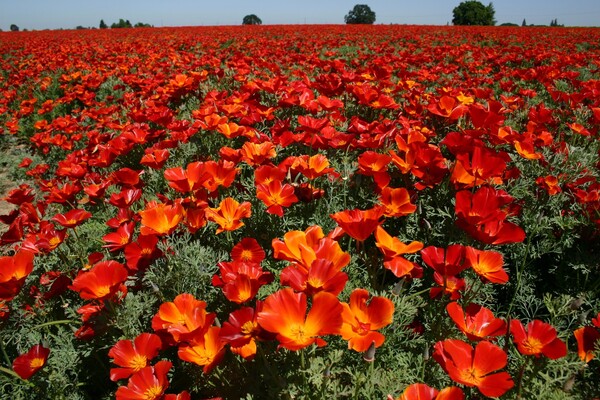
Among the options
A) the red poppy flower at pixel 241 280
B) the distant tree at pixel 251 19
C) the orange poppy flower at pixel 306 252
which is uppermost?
the distant tree at pixel 251 19

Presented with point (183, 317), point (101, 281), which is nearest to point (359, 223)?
point (183, 317)

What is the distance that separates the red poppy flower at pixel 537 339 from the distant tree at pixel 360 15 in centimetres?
7053

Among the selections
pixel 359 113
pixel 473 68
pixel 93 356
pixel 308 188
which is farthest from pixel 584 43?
pixel 93 356

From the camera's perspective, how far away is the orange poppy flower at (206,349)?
→ 1185mm

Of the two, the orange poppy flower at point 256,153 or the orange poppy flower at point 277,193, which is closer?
the orange poppy flower at point 277,193

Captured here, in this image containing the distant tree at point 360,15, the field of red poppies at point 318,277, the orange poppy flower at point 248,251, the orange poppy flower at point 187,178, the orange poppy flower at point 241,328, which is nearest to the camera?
the orange poppy flower at point 241,328

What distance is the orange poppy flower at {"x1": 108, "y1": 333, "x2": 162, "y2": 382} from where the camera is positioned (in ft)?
4.20

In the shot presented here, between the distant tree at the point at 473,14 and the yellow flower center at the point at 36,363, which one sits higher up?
the distant tree at the point at 473,14

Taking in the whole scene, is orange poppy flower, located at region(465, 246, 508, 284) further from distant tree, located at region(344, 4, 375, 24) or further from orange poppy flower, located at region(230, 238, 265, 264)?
distant tree, located at region(344, 4, 375, 24)

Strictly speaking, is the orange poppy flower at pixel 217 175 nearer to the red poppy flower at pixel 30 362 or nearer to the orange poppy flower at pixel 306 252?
the orange poppy flower at pixel 306 252

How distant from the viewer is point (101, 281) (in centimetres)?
138

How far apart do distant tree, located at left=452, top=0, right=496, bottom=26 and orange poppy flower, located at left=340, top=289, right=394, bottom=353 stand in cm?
5015

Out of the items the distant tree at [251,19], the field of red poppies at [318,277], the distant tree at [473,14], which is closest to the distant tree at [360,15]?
the distant tree at [251,19]

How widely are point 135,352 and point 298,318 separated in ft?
2.01
